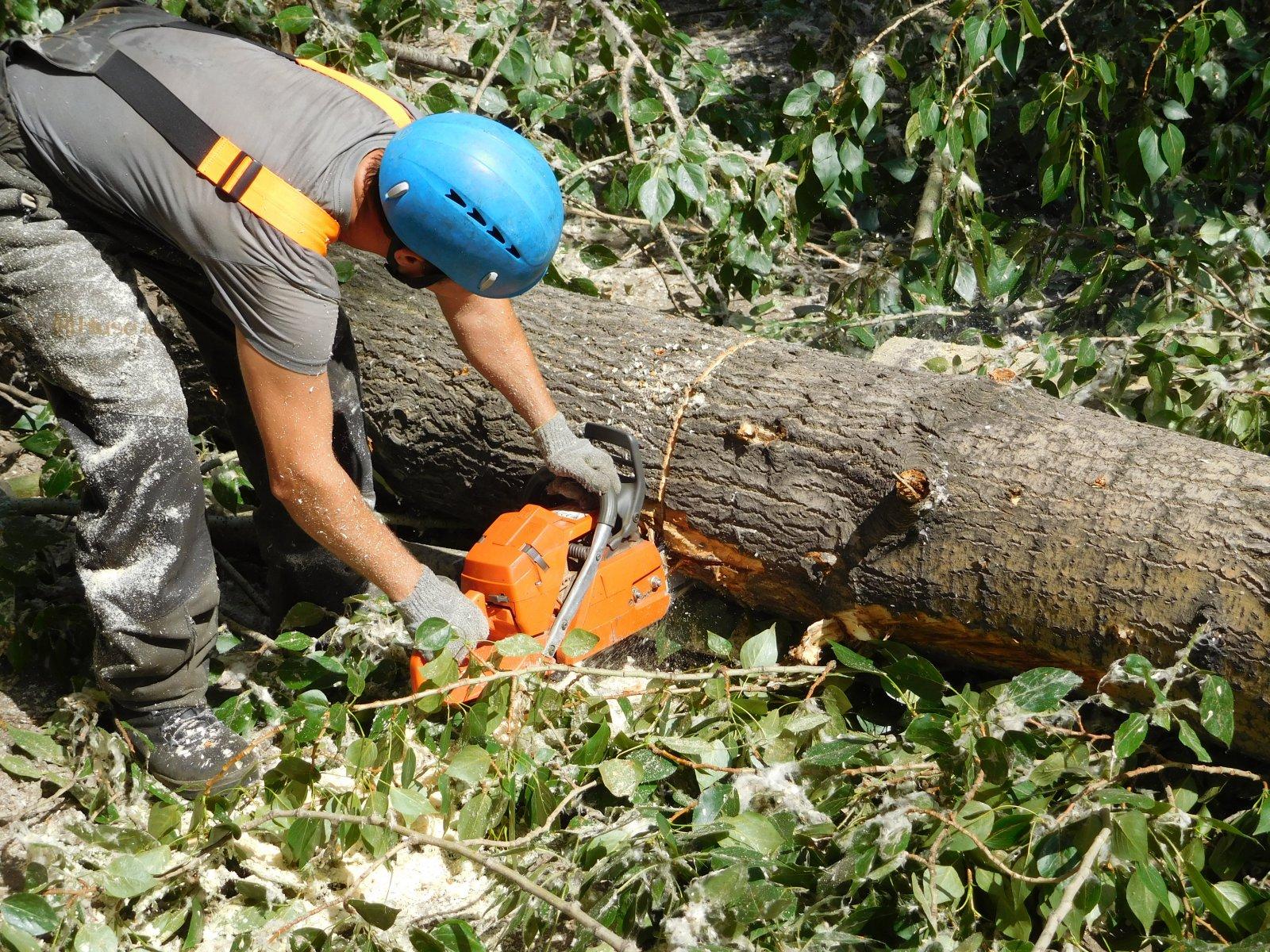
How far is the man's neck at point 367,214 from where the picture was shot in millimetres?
2174

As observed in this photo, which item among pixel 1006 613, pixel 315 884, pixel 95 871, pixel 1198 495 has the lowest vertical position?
pixel 315 884

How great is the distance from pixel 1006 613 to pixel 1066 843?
52cm

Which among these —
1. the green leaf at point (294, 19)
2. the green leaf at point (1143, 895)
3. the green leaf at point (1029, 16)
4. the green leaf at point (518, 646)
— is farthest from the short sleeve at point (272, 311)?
the green leaf at point (1029, 16)

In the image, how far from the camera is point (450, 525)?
322cm

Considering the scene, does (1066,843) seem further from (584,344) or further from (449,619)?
(584,344)

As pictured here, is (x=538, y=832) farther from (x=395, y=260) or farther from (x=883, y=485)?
(x=395, y=260)

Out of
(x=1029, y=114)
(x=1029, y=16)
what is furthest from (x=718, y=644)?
(x=1029, y=114)

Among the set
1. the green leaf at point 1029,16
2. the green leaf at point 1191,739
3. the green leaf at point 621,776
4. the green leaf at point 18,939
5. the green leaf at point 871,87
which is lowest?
the green leaf at point 621,776

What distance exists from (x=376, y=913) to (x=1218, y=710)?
1.55 meters

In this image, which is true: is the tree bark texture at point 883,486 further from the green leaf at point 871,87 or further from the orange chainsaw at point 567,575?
the green leaf at point 871,87

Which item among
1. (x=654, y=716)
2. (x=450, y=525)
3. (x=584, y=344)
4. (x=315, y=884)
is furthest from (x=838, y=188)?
(x=315, y=884)

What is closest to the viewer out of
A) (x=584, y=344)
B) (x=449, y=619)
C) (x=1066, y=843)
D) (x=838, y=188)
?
(x=1066, y=843)

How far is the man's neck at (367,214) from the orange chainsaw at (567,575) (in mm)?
668

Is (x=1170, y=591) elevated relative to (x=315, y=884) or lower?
elevated
